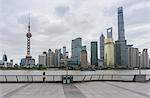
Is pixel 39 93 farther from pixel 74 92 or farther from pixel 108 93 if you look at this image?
pixel 108 93

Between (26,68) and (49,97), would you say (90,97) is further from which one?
(26,68)

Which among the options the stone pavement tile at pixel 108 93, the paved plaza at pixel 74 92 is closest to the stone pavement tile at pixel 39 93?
the paved plaza at pixel 74 92

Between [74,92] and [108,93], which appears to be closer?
[108,93]

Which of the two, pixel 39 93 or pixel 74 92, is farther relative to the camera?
pixel 74 92

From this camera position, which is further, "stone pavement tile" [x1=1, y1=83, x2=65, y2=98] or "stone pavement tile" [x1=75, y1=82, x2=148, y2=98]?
"stone pavement tile" [x1=75, y1=82, x2=148, y2=98]

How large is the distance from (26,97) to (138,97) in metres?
7.36

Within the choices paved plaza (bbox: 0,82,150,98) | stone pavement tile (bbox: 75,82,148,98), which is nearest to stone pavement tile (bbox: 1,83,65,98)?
paved plaza (bbox: 0,82,150,98)

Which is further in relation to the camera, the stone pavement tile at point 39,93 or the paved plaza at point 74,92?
the paved plaza at point 74,92

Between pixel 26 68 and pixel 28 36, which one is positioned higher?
pixel 28 36

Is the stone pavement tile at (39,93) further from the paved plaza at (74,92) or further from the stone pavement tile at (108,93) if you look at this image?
the stone pavement tile at (108,93)

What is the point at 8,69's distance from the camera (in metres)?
128

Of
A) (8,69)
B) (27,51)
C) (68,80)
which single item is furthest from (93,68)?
(68,80)

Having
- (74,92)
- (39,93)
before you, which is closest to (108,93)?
(74,92)

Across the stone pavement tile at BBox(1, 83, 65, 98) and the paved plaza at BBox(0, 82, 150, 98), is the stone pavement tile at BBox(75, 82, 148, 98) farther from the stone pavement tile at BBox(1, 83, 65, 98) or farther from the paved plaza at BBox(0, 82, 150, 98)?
the stone pavement tile at BBox(1, 83, 65, 98)
